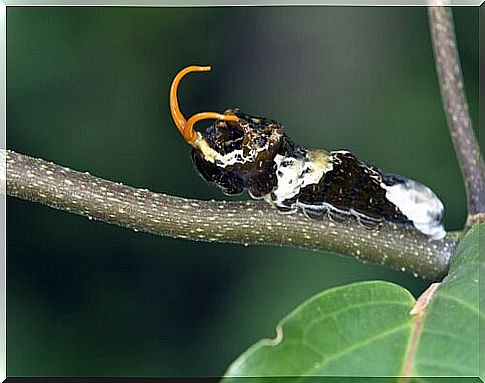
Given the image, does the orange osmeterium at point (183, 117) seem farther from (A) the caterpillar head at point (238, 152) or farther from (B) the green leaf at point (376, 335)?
(B) the green leaf at point (376, 335)

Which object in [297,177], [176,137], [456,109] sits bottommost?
[176,137]

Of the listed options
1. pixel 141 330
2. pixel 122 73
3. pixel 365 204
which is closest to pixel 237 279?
pixel 141 330

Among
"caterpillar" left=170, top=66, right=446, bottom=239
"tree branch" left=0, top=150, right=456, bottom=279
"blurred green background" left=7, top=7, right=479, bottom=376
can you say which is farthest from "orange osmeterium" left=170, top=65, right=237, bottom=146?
"blurred green background" left=7, top=7, right=479, bottom=376

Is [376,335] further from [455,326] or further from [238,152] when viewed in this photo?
[238,152]

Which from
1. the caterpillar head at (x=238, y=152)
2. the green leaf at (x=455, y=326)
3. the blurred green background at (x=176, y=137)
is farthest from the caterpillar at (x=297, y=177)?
the blurred green background at (x=176, y=137)

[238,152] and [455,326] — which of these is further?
[238,152]

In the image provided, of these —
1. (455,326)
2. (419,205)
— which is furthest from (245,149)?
(455,326)

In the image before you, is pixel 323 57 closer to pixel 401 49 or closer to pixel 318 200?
pixel 401 49
